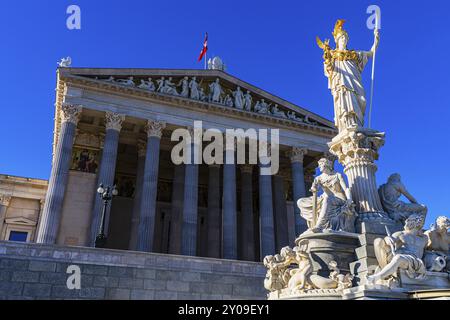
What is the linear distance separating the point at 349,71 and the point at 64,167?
2100 centimetres

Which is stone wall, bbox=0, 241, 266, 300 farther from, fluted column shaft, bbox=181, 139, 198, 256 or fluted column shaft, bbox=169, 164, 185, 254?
fluted column shaft, bbox=169, 164, 185, 254

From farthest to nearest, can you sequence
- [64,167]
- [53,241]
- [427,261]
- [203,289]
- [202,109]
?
1. [202,109]
2. [64,167]
3. [53,241]
4. [203,289]
5. [427,261]

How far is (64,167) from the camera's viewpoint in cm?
2711

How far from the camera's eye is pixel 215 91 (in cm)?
3384

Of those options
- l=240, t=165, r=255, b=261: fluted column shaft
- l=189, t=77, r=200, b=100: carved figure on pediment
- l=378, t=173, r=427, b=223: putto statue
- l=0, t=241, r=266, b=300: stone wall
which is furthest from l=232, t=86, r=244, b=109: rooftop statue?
l=378, t=173, r=427, b=223: putto statue

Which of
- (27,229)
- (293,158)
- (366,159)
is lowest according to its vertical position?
(366,159)

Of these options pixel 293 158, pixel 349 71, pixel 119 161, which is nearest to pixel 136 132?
pixel 119 161

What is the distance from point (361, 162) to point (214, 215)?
2413 centimetres

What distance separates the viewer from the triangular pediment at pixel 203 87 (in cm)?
3072

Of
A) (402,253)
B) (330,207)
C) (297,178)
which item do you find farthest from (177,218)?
(402,253)

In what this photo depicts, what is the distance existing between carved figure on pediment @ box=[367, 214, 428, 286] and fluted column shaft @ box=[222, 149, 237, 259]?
2064 cm

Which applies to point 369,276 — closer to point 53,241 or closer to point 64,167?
point 53,241

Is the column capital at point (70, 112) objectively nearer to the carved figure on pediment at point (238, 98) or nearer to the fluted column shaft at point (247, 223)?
the carved figure on pediment at point (238, 98)

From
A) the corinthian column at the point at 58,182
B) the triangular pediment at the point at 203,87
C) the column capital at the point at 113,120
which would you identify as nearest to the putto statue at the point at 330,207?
the corinthian column at the point at 58,182
